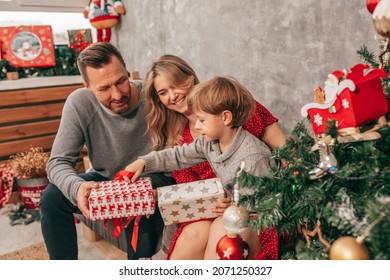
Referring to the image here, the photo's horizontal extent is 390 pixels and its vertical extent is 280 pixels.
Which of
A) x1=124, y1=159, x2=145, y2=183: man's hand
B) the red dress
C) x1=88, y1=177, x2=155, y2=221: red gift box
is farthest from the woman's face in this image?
x1=88, y1=177, x2=155, y2=221: red gift box

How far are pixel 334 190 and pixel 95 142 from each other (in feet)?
4.42

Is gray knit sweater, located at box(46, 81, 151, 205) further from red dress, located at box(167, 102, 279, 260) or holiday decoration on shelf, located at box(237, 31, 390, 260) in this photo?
holiday decoration on shelf, located at box(237, 31, 390, 260)

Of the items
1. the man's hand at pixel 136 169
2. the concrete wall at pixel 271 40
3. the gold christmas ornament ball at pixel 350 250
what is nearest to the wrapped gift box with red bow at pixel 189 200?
the man's hand at pixel 136 169

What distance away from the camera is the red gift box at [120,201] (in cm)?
151

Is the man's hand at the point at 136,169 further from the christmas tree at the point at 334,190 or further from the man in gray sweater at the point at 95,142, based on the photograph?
the christmas tree at the point at 334,190

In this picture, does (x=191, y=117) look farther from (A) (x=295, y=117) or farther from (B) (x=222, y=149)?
(A) (x=295, y=117)

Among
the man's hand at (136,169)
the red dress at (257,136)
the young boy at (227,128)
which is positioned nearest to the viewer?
the red dress at (257,136)

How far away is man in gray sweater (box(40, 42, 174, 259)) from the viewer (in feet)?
5.92

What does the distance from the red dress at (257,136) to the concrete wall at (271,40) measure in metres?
0.41

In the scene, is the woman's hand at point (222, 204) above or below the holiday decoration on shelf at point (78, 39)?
below

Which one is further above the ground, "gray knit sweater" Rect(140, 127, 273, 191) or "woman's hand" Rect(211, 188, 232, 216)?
"gray knit sweater" Rect(140, 127, 273, 191)

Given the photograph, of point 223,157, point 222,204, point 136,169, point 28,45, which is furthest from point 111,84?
point 28,45

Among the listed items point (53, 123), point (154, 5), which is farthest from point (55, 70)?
point (154, 5)

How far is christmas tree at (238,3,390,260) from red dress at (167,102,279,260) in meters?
0.25
